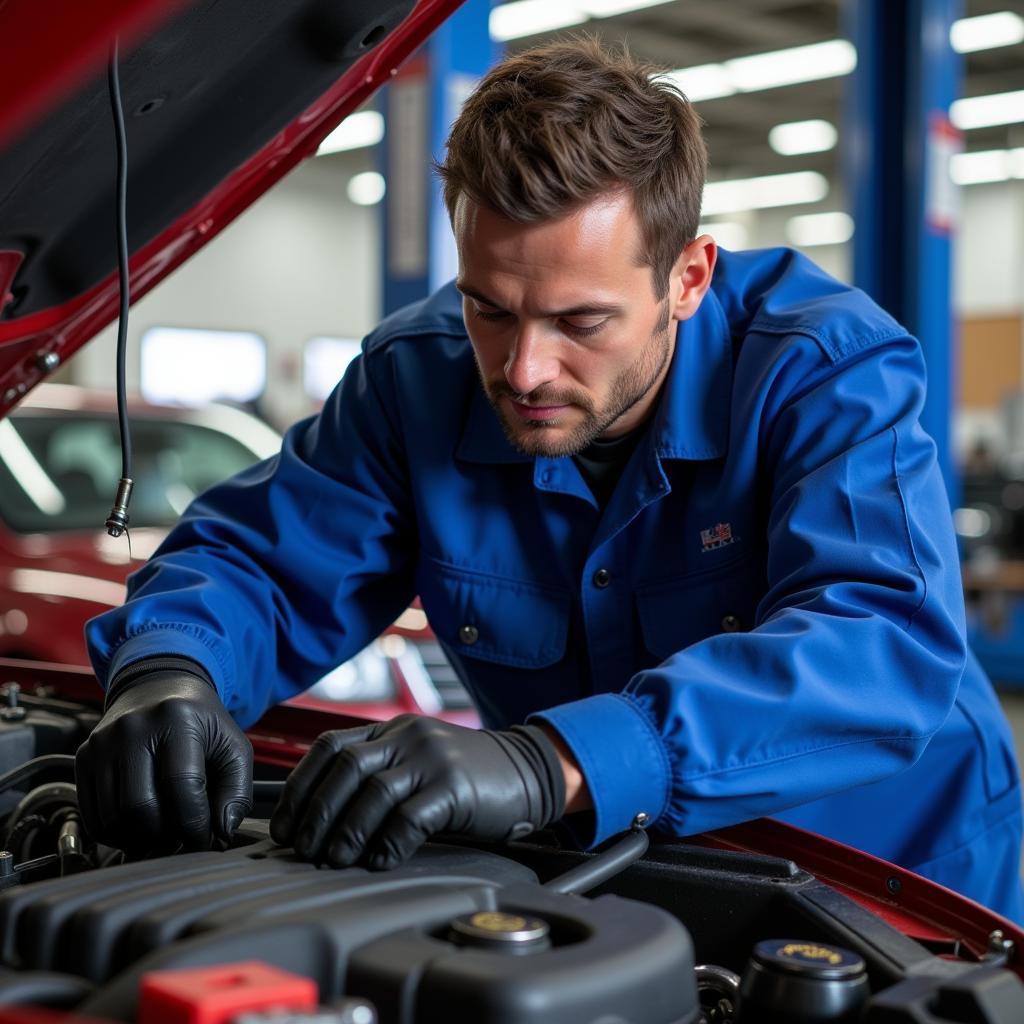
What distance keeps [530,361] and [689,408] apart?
228 millimetres

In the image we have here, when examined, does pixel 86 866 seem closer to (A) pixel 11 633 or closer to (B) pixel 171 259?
(B) pixel 171 259

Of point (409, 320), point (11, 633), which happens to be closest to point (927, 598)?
point (409, 320)

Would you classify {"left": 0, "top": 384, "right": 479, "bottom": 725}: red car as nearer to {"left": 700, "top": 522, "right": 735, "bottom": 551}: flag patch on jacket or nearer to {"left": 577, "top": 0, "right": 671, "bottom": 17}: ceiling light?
{"left": 700, "top": 522, "right": 735, "bottom": 551}: flag patch on jacket

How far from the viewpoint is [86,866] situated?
1.12 meters

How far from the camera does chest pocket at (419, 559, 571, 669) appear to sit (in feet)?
4.67

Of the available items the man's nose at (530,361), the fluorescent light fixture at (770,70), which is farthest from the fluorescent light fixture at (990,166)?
the man's nose at (530,361)

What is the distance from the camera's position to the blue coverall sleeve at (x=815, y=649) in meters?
1.00

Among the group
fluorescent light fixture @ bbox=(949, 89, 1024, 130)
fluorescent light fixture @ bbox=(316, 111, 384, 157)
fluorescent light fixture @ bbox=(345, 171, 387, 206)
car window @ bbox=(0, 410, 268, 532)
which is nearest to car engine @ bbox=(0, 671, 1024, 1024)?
car window @ bbox=(0, 410, 268, 532)

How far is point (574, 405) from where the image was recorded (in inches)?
50.7

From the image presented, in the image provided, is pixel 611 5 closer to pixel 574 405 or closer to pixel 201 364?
pixel 201 364

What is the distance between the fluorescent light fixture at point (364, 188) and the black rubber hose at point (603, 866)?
12179 millimetres

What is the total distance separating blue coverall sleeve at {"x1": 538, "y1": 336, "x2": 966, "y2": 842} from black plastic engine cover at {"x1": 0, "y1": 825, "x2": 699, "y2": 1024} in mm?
210

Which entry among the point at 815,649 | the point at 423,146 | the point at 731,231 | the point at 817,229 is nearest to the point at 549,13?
the point at 423,146

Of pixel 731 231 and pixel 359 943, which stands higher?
pixel 731 231
